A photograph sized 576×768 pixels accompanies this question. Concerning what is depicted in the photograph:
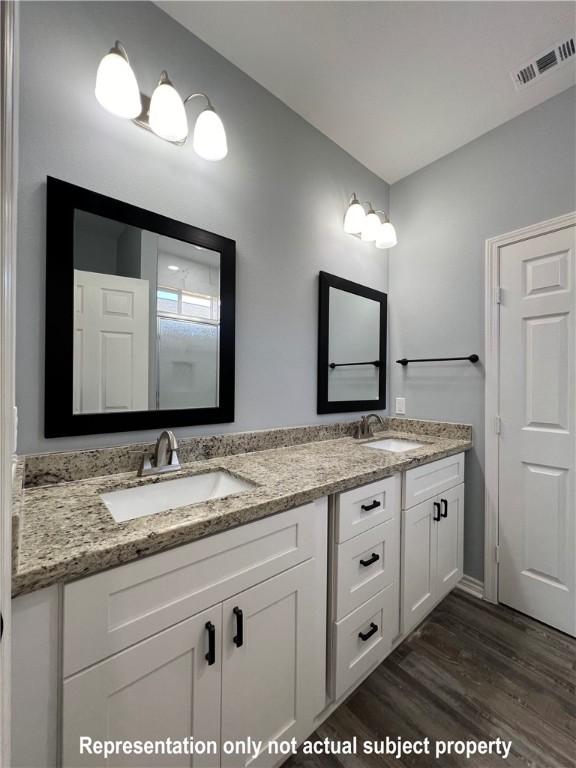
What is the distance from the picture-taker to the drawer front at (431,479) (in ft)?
4.70

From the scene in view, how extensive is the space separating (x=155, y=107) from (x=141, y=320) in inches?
29.8

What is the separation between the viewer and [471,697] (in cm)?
122

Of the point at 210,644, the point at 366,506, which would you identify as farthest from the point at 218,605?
the point at 366,506

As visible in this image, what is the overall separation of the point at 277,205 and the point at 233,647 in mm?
1802

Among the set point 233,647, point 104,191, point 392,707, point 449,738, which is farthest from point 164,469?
point 449,738

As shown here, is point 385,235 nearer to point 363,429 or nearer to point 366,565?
point 363,429

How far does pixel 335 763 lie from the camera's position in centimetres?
101

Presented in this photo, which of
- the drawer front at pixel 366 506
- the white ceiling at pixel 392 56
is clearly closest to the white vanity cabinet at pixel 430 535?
the drawer front at pixel 366 506

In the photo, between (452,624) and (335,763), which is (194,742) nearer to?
(335,763)

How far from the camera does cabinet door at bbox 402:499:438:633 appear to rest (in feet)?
4.70

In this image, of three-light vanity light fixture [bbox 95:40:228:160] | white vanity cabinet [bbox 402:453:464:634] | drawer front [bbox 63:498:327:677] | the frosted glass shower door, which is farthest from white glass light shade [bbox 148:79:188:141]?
white vanity cabinet [bbox 402:453:464:634]

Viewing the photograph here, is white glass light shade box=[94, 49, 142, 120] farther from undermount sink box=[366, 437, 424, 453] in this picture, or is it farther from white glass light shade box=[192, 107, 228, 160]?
undermount sink box=[366, 437, 424, 453]

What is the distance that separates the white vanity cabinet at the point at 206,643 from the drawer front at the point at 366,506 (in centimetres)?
8

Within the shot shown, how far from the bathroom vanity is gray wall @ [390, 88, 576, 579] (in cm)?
71
